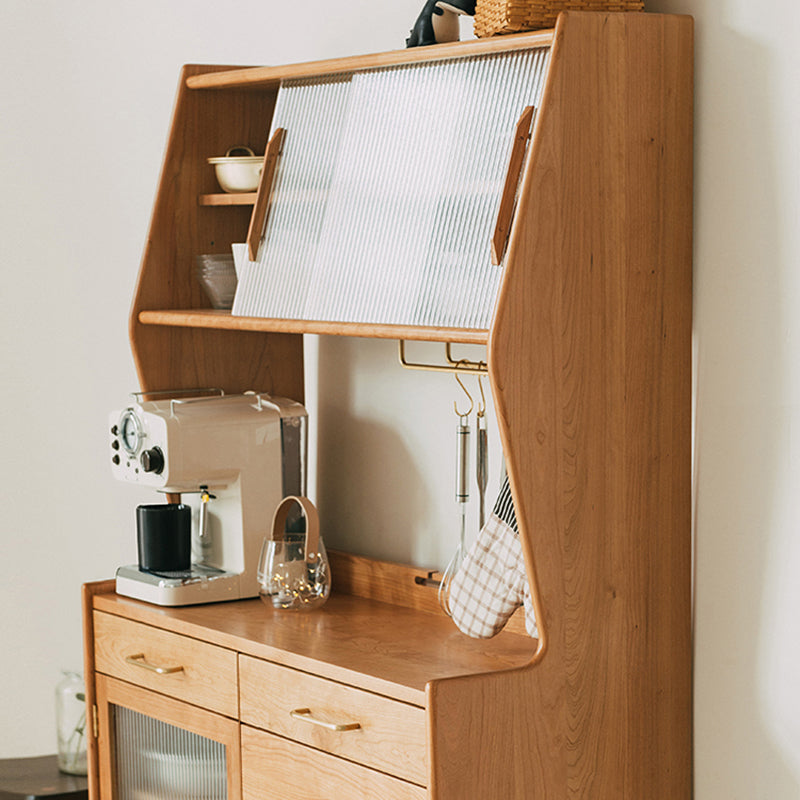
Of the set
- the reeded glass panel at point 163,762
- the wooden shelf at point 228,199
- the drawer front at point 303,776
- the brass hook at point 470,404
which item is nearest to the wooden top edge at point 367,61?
the wooden shelf at point 228,199

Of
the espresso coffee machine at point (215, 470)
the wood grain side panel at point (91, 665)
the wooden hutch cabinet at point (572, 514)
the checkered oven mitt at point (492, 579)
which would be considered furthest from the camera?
the wood grain side panel at point (91, 665)

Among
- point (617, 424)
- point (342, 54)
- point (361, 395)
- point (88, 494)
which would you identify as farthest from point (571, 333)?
point (88, 494)

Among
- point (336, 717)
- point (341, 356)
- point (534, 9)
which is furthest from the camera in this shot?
point (341, 356)

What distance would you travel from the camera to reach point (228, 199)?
2.78 m

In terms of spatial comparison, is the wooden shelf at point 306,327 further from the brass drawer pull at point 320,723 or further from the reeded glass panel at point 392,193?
the brass drawer pull at point 320,723

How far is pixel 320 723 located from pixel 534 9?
121 cm

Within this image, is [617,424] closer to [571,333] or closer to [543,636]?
[571,333]

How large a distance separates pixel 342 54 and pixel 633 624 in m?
1.45

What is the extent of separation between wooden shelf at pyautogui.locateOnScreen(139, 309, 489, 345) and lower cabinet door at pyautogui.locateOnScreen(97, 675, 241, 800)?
0.74 metres

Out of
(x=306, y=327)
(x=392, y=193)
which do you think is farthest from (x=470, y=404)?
(x=392, y=193)

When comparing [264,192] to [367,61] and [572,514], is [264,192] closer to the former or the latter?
[367,61]

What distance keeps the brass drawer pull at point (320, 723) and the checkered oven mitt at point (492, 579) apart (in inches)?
11.7

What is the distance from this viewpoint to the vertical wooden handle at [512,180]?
2020 mm

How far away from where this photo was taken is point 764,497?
2051 mm
